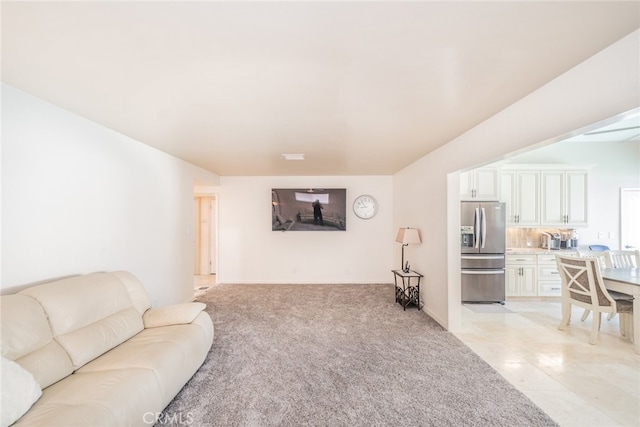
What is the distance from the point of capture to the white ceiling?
44.9 inches

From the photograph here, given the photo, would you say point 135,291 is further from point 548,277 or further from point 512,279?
point 548,277

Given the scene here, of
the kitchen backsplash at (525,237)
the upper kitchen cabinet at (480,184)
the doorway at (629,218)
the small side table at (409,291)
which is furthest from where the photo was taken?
the kitchen backsplash at (525,237)

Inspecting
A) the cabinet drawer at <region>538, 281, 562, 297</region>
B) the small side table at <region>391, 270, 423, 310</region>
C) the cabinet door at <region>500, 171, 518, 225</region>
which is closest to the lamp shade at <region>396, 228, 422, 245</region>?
the small side table at <region>391, 270, 423, 310</region>

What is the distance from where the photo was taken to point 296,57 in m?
1.46

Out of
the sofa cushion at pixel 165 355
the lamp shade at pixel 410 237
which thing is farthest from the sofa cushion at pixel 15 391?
the lamp shade at pixel 410 237

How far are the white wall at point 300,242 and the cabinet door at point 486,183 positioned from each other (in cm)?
175

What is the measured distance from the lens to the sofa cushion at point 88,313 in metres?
1.73

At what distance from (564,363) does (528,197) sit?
3122 millimetres

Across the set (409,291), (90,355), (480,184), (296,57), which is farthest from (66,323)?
(480,184)

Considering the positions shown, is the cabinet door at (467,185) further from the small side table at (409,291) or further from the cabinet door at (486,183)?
the small side table at (409,291)

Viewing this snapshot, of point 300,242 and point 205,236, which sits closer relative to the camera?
point 300,242

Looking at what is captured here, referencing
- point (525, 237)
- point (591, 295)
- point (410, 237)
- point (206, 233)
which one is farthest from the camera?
point (206, 233)

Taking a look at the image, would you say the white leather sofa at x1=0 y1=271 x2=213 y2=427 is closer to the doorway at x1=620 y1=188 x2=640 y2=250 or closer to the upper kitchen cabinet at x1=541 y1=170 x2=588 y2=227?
the upper kitchen cabinet at x1=541 y1=170 x2=588 y2=227

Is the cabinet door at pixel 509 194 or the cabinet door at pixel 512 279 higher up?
the cabinet door at pixel 509 194
